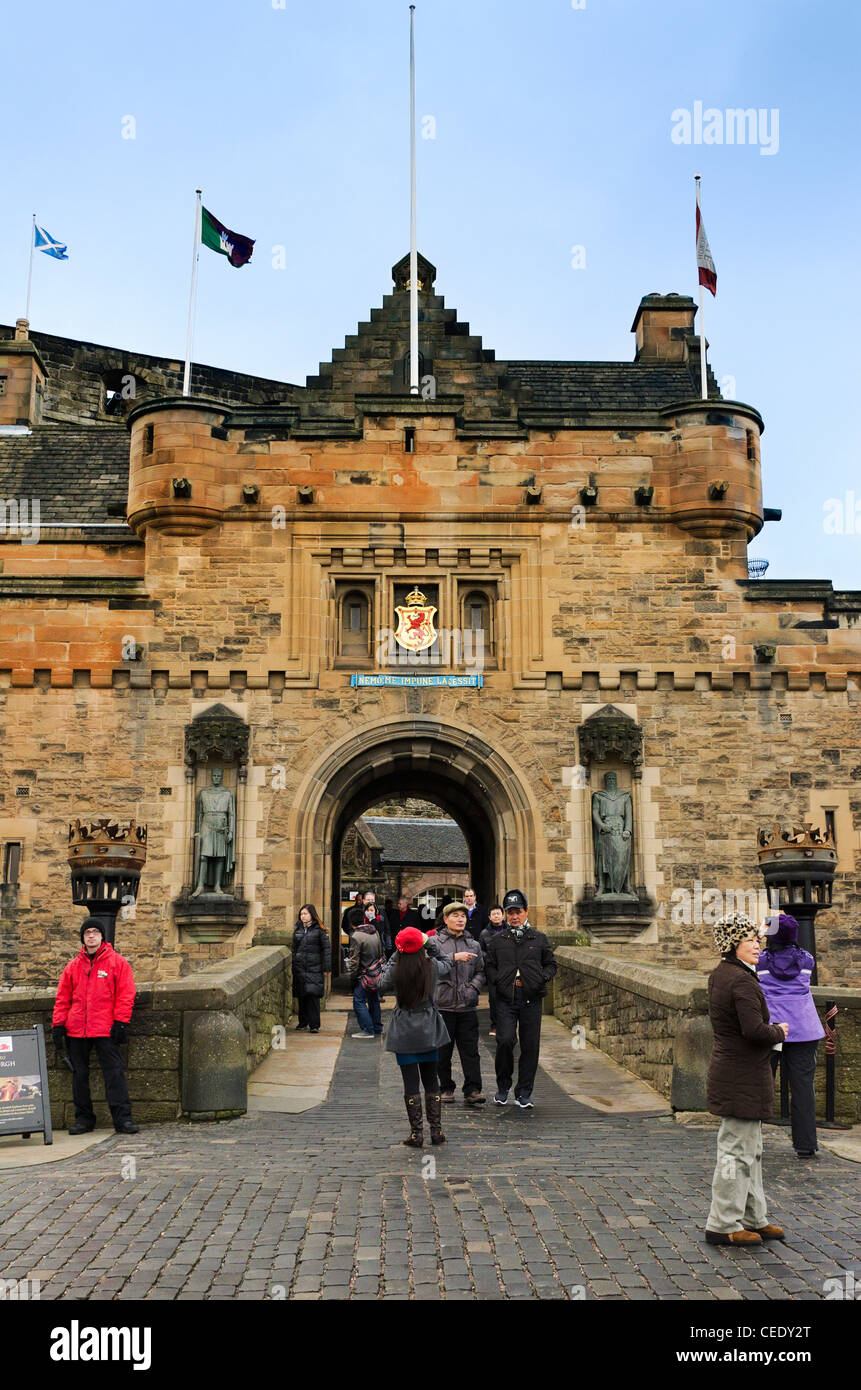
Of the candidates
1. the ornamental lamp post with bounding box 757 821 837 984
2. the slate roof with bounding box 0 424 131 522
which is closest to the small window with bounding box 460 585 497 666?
the slate roof with bounding box 0 424 131 522

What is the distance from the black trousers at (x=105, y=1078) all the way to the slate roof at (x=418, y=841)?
28.5m

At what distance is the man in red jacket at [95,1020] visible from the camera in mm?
9109

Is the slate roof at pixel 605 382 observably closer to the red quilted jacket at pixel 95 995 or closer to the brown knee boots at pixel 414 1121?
the red quilted jacket at pixel 95 995

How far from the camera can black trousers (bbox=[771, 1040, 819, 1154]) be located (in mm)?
8195

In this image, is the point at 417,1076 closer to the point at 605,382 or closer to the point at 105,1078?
the point at 105,1078

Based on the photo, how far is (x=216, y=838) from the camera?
17.8m

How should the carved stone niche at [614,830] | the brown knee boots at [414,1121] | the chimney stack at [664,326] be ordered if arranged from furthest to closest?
the chimney stack at [664,326], the carved stone niche at [614,830], the brown knee boots at [414,1121]

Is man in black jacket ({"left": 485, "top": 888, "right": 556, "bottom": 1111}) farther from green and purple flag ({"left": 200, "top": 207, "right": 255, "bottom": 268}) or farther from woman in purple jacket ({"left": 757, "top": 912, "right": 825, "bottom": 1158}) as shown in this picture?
green and purple flag ({"left": 200, "top": 207, "right": 255, "bottom": 268})

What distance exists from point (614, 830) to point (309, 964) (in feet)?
16.3

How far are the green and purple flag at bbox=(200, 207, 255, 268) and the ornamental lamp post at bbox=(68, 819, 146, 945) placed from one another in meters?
11.6

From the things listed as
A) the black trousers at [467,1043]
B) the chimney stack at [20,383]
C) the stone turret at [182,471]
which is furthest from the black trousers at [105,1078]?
the chimney stack at [20,383]

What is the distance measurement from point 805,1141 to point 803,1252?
7.57 ft

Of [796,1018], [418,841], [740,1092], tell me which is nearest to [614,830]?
[796,1018]
